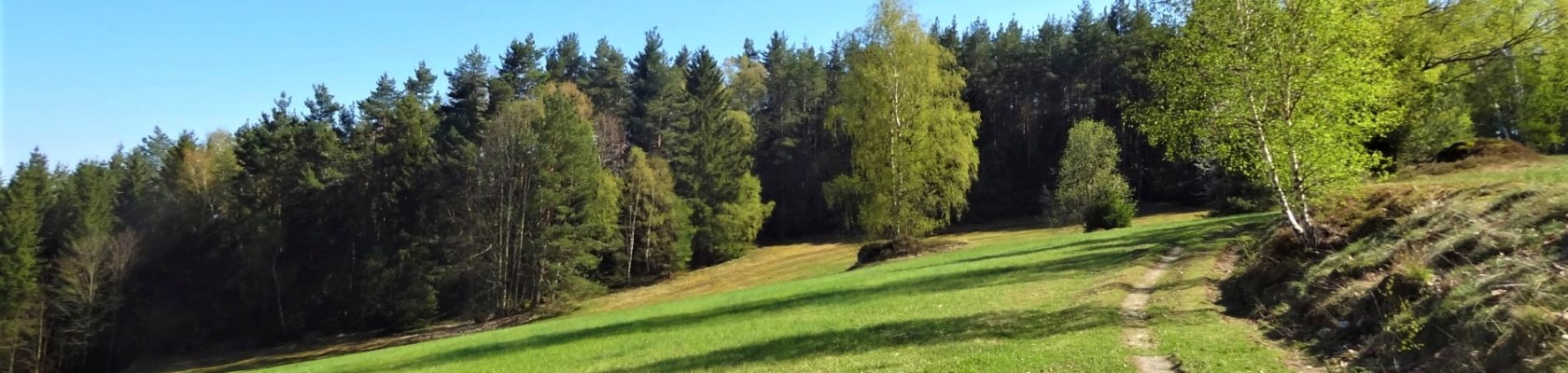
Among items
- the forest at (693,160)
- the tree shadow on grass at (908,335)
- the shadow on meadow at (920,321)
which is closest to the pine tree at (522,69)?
the forest at (693,160)

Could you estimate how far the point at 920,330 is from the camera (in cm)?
1622

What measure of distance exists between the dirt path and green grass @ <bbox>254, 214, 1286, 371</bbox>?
0.19 meters

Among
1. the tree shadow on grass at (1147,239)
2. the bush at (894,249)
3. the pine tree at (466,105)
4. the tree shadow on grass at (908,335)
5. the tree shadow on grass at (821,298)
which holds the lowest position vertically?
the tree shadow on grass at (908,335)

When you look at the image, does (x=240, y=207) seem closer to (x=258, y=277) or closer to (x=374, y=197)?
(x=258, y=277)

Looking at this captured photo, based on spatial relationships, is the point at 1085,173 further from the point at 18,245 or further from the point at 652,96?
the point at 18,245

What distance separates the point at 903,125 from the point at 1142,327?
29760 mm

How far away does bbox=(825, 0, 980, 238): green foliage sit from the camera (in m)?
43.0

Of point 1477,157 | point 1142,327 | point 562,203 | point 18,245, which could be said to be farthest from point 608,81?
point 1142,327

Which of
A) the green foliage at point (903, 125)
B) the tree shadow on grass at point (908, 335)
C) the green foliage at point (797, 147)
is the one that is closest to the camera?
the tree shadow on grass at point (908, 335)

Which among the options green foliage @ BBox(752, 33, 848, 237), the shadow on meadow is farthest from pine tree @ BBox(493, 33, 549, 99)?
the shadow on meadow

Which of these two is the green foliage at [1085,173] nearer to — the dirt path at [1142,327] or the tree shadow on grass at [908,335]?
Result: the dirt path at [1142,327]

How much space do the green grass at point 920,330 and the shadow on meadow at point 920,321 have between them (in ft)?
0.20

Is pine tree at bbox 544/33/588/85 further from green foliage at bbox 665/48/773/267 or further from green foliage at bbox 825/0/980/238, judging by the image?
green foliage at bbox 825/0/980/238

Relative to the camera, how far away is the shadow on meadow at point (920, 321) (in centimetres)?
1536
